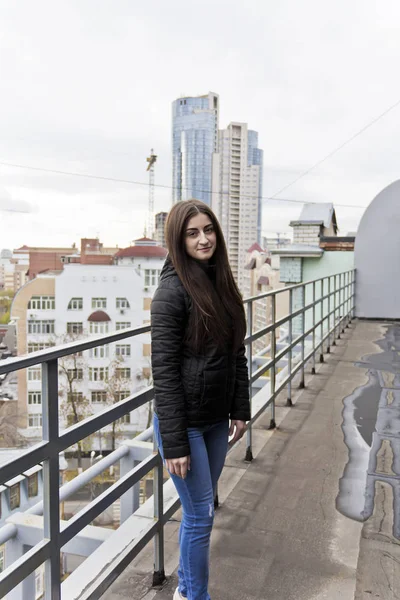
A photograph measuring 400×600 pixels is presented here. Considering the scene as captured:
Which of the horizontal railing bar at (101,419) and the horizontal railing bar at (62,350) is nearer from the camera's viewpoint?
the horizontal railing bar at (62,350)

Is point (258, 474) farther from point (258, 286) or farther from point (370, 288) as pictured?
point (258, 286)

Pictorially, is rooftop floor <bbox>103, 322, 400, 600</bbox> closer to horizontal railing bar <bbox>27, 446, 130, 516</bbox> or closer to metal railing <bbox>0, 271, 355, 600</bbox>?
metal railing <bbox>0, 271, 355, 600</bbox>

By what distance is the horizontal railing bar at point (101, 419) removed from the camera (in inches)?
57.7

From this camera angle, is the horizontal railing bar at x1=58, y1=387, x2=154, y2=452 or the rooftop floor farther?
the rooftop floor

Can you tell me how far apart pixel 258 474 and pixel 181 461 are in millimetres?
1782

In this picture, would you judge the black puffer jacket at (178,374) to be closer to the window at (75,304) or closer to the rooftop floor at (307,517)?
the rooftop floor at (307,517)

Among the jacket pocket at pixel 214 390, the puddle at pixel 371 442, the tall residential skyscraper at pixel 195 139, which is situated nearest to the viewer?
the jacket pocket at pixel 214 390

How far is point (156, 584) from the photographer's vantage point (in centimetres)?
205

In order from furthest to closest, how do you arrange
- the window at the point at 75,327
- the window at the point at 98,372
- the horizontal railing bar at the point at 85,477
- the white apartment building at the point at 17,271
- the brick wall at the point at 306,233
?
the white apartment building at the point at 17,271 < the window at the point at 75,327 < the window at the point at 98,372 < the brick wall at the point at 306,233 < the horizontal railing bar at the point at 85,477

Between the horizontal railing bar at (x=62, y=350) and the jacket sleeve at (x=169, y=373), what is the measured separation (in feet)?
0.63

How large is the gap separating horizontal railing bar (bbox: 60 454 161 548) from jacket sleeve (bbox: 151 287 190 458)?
0.31 meters

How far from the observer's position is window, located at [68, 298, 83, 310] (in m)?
35.3

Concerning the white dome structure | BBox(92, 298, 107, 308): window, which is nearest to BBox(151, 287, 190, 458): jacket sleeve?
the white dome structure

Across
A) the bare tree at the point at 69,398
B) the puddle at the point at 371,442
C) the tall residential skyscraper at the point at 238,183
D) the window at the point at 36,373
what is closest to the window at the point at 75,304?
the tall residential skyscraper at the point at 238,183
